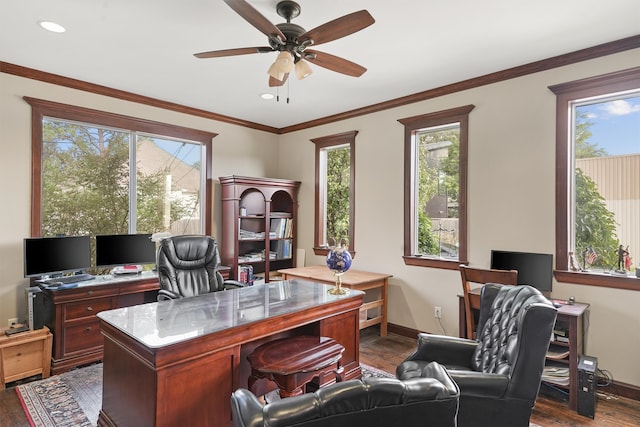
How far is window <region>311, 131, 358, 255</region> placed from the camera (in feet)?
15.7

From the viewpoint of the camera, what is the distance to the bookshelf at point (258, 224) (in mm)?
4734

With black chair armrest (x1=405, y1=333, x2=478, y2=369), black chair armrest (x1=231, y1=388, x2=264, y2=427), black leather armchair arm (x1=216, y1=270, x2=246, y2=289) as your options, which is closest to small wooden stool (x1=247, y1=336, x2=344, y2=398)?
black chair armrest (x1=405, y1=333, x2=478, y2=369)

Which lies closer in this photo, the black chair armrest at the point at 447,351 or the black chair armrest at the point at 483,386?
the black chair armrest at the point at 483,386

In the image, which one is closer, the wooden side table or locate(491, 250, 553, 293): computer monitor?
the wooden side table

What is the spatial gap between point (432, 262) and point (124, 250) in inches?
132

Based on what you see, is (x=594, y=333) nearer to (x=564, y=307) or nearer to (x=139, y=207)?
(x=564, y=307)

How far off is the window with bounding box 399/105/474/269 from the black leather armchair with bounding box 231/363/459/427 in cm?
294

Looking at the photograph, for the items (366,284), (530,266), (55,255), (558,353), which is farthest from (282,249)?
(558,353)

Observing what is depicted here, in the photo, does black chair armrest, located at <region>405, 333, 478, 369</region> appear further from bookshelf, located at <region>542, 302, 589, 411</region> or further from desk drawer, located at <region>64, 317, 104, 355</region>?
desk drawer, located at <region>64, 317, 104, 355</region>

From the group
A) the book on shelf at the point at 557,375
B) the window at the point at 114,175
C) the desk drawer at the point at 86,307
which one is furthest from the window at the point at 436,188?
the desk drawer at the point at 86,307

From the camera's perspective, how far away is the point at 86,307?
131 inches

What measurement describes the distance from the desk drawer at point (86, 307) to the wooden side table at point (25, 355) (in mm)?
212

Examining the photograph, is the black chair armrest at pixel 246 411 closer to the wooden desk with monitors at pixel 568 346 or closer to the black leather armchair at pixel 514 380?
the black leather armchair at pixel 514 380

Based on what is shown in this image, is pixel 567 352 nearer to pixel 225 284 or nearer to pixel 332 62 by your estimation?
pixel 332 62
